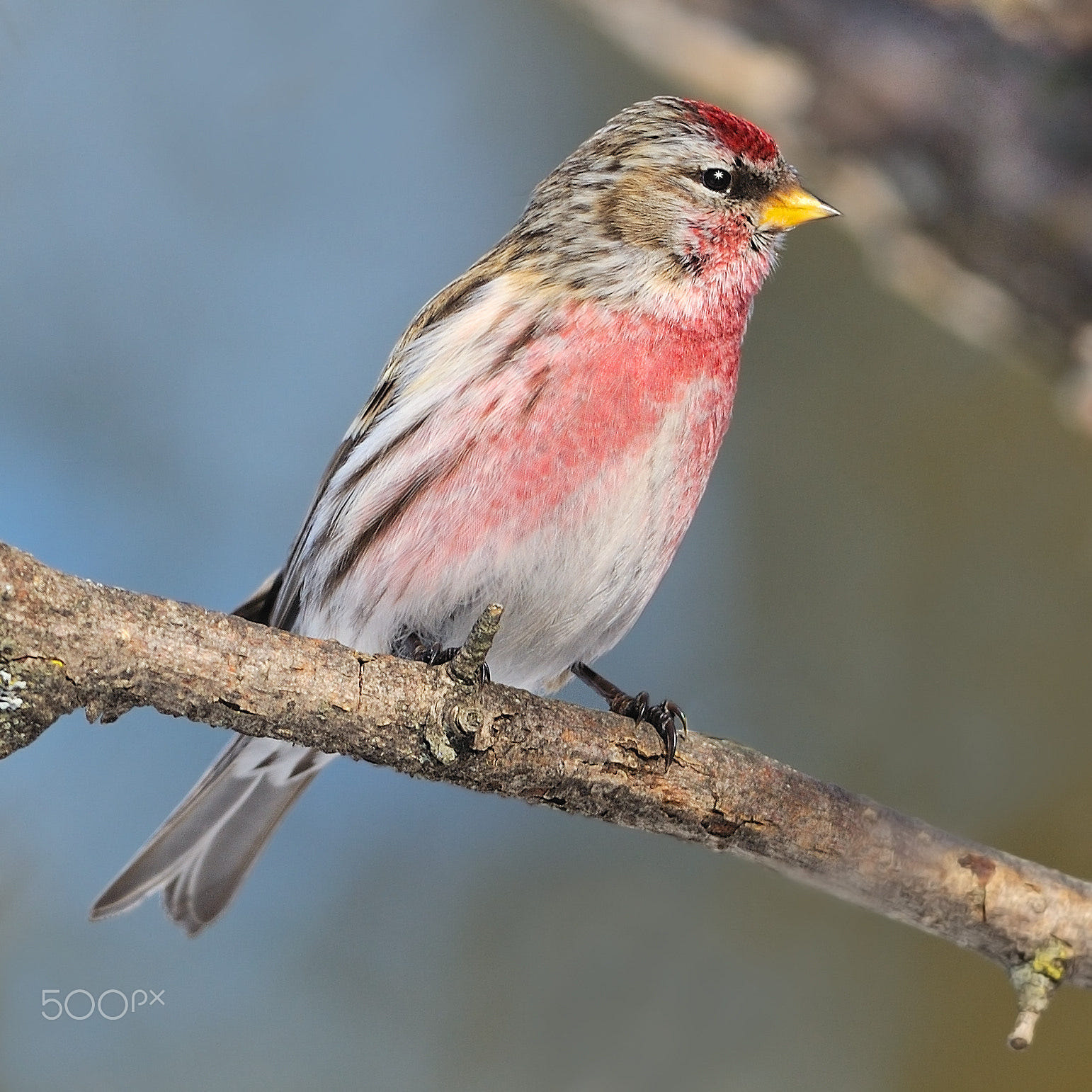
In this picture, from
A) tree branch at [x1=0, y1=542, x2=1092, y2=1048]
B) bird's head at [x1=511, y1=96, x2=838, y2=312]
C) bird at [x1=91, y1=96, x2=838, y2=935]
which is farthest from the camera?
bird's head at [x1=511, y1=96, x2=838, y2=312]

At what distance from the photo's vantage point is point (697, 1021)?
11.6ft

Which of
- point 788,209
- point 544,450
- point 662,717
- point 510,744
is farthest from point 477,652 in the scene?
point 788,209

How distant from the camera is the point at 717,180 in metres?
2.67

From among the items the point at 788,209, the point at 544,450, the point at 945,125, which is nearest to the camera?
the point at 544,450

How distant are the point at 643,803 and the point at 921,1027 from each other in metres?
1.81

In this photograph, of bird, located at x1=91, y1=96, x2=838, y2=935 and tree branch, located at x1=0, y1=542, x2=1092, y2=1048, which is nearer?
tree branch, located at x1=0, y1=542, x2=1092, y2=1048

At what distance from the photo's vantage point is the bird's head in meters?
2.55

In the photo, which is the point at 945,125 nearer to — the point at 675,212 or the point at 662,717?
the point at 675,212

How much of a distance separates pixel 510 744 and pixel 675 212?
1.29 metres

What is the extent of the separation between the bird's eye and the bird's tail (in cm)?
147

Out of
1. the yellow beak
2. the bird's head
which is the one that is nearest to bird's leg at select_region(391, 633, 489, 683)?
the bird's head

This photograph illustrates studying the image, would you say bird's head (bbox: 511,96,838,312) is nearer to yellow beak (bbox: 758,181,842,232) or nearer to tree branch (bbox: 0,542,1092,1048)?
yellow beak (bbox: 758,181,842,232)

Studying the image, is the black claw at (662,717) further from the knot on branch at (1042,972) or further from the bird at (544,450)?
the knot on branch at (1042,972)

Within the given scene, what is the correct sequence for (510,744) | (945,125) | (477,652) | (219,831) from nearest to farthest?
(477,652) → (510,744) → (945,125) → (219,831)
